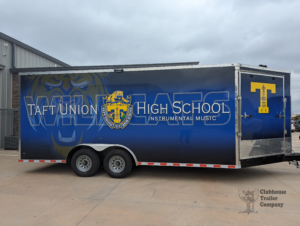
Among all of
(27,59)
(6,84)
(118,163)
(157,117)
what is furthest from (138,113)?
(27,59)

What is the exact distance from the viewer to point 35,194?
518cm

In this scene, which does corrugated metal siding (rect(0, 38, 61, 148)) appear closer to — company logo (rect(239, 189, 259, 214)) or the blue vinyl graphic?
the blue vinyl graphic

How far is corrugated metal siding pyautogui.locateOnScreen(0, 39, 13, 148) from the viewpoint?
1274 cm

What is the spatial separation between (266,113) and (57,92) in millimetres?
6060

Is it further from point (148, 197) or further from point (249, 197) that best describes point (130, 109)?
point (249, 197)

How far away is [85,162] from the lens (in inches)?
260

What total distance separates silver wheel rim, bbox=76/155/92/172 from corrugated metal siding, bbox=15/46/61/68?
1044cm

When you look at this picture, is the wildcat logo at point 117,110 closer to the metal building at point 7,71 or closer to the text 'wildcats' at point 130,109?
the text 'wildcats' at point 130,109

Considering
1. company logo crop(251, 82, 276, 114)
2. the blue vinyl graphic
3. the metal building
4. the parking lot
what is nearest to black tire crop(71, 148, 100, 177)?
the parking lot

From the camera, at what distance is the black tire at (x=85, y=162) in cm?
643

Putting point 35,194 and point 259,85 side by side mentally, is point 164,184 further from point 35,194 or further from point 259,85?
point 259,85

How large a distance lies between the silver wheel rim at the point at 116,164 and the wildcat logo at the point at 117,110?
91 cm

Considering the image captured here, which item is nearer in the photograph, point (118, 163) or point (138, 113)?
point (138, 113)

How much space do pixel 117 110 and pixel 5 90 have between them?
1049cm
